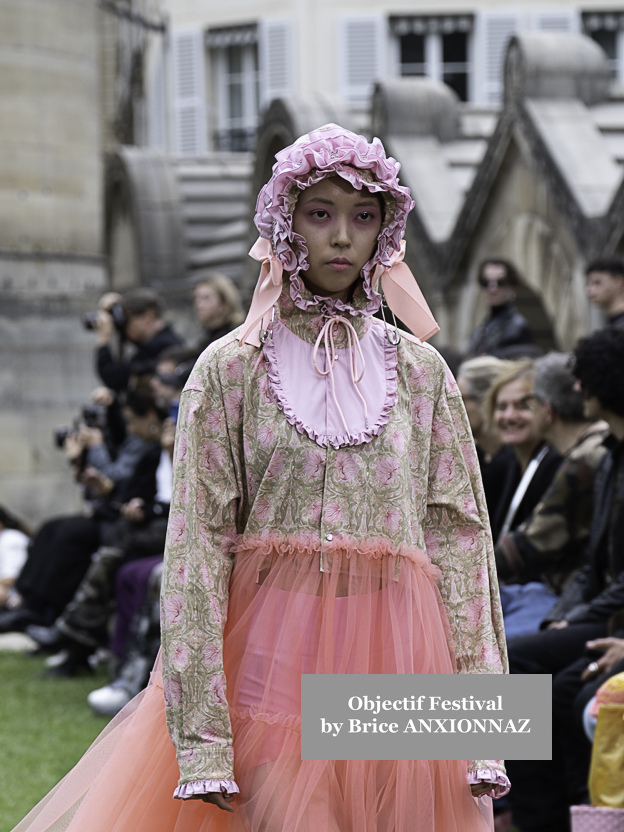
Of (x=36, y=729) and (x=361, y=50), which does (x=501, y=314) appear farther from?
(x=361, y=50)

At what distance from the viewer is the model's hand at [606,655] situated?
4.36 meters

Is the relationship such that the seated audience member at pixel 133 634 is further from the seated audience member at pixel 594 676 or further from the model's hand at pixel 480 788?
the model's hand at pixel 480 788

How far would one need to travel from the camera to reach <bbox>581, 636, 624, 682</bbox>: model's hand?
4355 millimetres

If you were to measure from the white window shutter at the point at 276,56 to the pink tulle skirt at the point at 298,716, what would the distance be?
22165 mm

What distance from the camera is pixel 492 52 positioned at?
23.4 metres

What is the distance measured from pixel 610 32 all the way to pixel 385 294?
22324 millimetres

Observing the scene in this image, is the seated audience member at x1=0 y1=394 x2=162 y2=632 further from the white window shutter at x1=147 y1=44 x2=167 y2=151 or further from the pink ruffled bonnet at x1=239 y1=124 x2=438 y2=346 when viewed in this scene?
the white window shutter at x1=147 y1=44 x2=167 y2=151

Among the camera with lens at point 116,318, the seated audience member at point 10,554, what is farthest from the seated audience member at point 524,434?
the seated audience member at point 10,554

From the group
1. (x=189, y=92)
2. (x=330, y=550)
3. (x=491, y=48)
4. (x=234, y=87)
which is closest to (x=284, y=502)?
(x=330, y=550)

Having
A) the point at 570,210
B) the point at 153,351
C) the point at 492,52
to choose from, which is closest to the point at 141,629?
the point at 153,351

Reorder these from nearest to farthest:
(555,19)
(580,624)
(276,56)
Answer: (580,624) < (555,19) < (276,56)

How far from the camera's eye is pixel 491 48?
23391mm

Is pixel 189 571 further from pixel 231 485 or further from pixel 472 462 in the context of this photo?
pixel 472 462

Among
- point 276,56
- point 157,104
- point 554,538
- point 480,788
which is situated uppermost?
point 276,56
